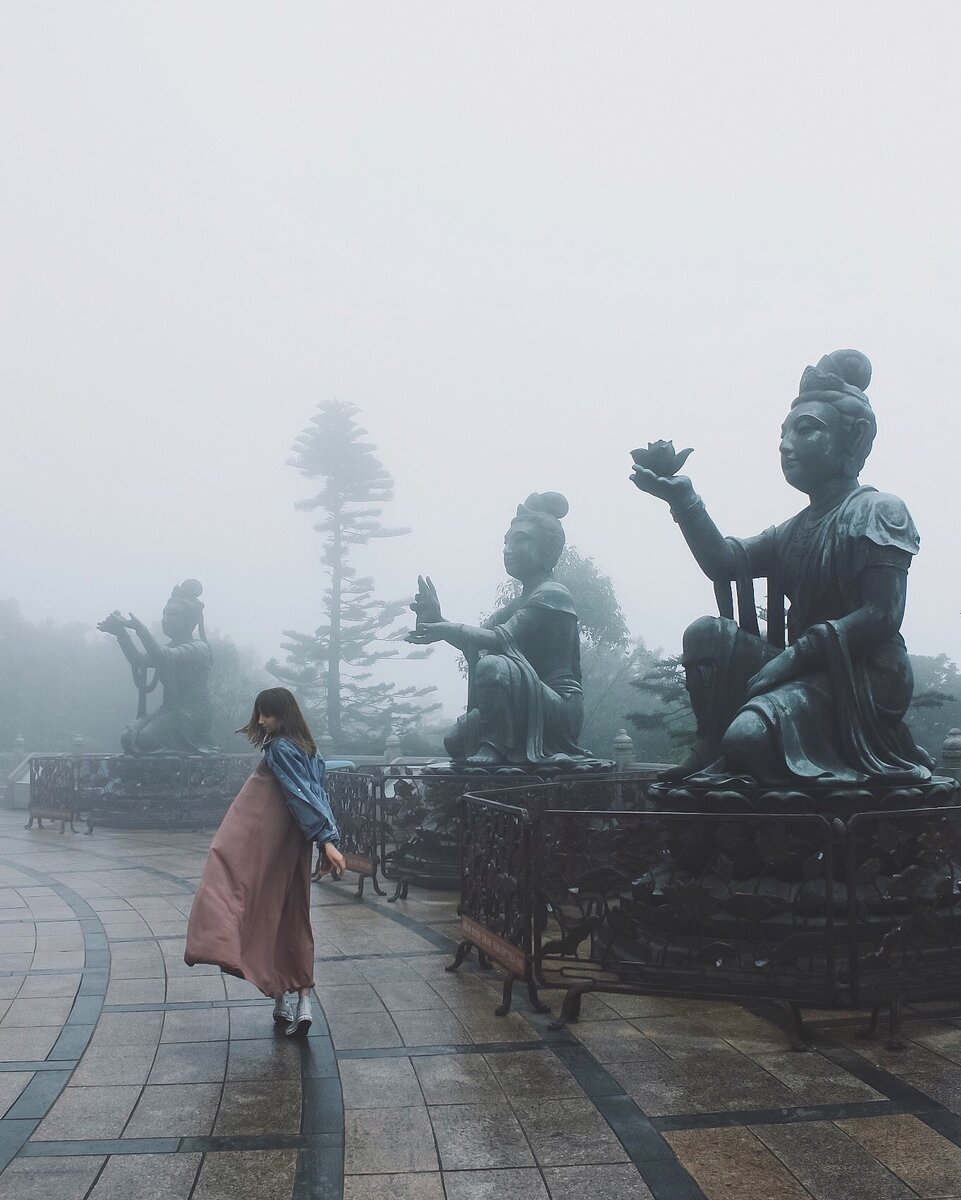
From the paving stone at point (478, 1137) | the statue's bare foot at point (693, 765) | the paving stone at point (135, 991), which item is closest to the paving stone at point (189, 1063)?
the paving stone at point (135, 991)

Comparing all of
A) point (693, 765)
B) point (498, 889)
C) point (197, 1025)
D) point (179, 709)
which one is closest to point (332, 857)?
point (197, 1025)

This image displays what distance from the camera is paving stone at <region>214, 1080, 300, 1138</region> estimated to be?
130 inches

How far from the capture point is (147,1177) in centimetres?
295

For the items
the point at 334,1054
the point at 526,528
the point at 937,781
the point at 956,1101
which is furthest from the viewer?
the point at 526,528

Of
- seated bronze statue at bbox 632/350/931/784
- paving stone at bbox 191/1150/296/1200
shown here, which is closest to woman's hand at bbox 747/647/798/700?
seated bronze statue at bbox 632/350/931/784

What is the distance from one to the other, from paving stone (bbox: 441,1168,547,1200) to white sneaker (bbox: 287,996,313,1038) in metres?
1.47

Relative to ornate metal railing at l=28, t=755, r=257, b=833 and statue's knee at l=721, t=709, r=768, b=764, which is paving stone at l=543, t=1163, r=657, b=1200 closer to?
statue's knee at l=721, t=709, r=768, b=764

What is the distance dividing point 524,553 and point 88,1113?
25.8ft

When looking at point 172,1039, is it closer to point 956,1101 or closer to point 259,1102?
point 259,1102

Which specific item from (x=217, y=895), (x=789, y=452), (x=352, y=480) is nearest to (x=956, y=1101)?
(x=217, y=895)

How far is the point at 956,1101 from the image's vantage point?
348 cm

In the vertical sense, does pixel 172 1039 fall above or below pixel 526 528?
below

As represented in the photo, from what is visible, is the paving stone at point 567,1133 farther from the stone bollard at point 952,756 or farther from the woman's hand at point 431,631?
the stone bollard at point 952,756

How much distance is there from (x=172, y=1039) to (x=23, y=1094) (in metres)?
0.75
